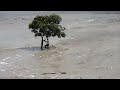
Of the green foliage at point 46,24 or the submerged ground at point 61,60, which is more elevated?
the green foliage at point 46,24

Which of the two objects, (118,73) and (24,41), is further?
(24,41)

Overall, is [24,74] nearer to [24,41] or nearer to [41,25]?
[41,25]

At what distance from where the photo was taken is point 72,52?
27.6m

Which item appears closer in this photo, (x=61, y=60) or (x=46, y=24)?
(x=61, y=60)

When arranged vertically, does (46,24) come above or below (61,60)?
above

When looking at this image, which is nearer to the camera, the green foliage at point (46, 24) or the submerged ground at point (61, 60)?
the submerged ground at point (61, 60)

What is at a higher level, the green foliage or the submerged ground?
the green foliage

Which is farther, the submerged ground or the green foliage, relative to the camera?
the green foliage
